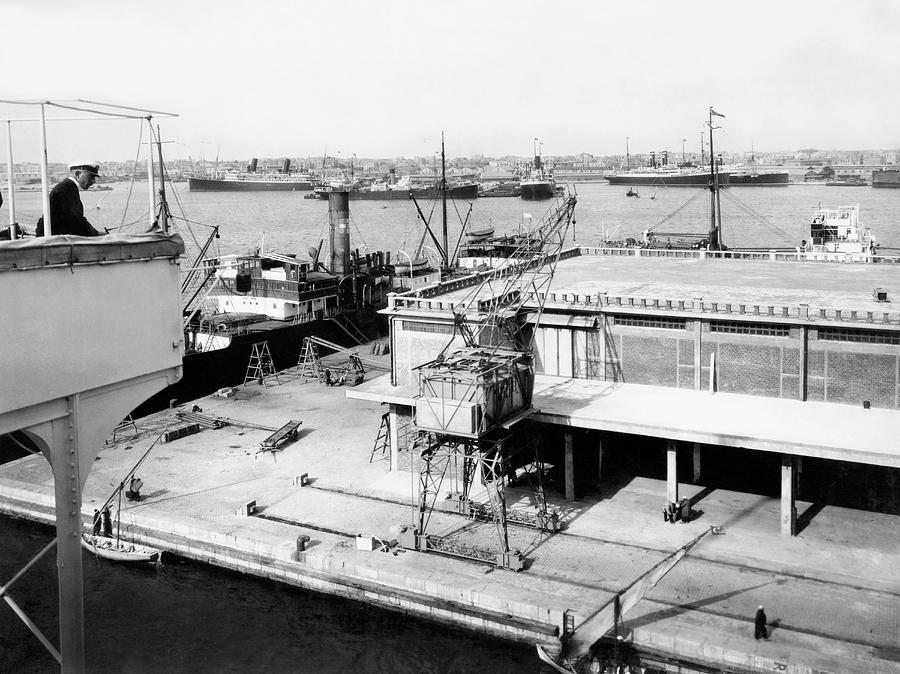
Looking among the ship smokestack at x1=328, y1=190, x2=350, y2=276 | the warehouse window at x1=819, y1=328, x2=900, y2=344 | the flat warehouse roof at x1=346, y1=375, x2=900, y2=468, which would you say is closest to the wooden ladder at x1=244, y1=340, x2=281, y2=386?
the ship smokestack at x1=328, y1=190, x2=350, y2=276

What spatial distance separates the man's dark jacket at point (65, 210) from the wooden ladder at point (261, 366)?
1425 inches

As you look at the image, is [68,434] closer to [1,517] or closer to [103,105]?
[103,105]

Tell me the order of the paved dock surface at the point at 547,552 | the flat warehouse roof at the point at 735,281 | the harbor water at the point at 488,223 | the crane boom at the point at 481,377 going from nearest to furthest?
the paved dock surface at the point at 547,552, the crane boom at the point at 481,377, the flat warehouse roof at the point at 735,281, the harbor water at the point at 488,223

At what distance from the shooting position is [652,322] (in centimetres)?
3158

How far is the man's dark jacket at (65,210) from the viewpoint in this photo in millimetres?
11336

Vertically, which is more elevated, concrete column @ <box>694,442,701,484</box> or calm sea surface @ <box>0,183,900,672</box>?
concrete column @ <box>694,442,701,484</box>

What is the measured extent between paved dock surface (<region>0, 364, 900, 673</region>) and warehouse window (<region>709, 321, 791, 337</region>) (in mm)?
5306

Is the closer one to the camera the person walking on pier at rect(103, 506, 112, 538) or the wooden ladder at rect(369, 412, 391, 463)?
the person walking on pier at rect(103, 506, 112, 538)

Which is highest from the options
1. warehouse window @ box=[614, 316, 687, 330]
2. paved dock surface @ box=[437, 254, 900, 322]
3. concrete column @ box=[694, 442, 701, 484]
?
paved dock surface @ box=[437, 254, 900, 322]

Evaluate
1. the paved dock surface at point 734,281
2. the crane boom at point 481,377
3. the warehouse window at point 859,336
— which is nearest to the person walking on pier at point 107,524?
the crane boom at point 481,377

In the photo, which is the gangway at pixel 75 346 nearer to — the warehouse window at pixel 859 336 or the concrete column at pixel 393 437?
the concrete column at pixel 393 437

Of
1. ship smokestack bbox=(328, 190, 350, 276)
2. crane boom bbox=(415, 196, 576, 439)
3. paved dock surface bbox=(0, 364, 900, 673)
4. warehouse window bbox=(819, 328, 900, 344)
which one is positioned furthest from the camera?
ship smokestack bbox=(328, 190, 350, 276)

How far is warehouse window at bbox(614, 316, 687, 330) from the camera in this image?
31.1m

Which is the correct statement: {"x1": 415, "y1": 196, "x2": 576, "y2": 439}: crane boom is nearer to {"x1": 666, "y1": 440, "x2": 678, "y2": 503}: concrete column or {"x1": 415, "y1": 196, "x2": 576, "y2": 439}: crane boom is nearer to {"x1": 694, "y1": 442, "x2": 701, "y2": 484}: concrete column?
{"x1": 666, "y1": 440, "x2": 678, "y2": 503}: concrete column
